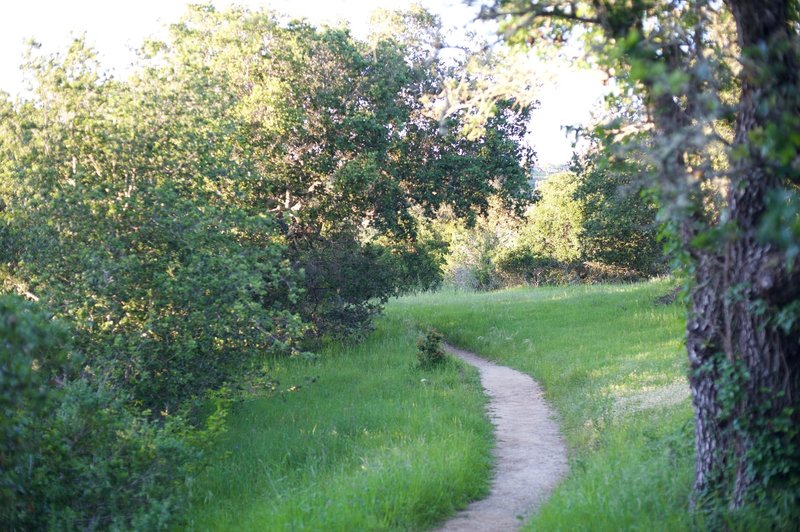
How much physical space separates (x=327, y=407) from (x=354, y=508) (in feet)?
18.3

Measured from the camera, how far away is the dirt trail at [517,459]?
7.79 m

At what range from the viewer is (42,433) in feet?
25.8

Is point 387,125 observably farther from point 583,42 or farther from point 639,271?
point 639,271

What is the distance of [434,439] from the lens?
9.99 meters

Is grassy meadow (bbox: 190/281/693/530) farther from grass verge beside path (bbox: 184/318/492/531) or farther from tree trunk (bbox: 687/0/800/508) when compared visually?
tree trunk (bbox: 687/0/800/508)

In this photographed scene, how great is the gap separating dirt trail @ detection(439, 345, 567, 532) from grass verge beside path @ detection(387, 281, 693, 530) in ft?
0.93

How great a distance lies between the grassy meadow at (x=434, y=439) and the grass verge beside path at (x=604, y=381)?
0.03m

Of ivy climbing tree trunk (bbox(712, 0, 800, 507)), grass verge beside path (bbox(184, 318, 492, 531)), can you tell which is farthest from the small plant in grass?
ivy climbing tree trunk (bbox(712, 0, 800, 507))

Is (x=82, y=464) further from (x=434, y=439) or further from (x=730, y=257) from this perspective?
(x=730, y=257)

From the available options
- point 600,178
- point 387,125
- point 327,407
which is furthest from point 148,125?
point 600,178

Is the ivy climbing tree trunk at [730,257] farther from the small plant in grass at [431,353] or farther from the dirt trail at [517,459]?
the small plant in grass at [431,353]

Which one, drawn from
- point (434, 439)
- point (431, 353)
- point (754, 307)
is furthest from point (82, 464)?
point (431, 353)

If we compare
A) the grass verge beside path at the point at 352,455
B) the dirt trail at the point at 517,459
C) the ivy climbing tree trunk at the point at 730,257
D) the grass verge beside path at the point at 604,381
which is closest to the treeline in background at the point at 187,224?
the grass verge beside path at the point at 352,455

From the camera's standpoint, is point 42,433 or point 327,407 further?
point 327,407
